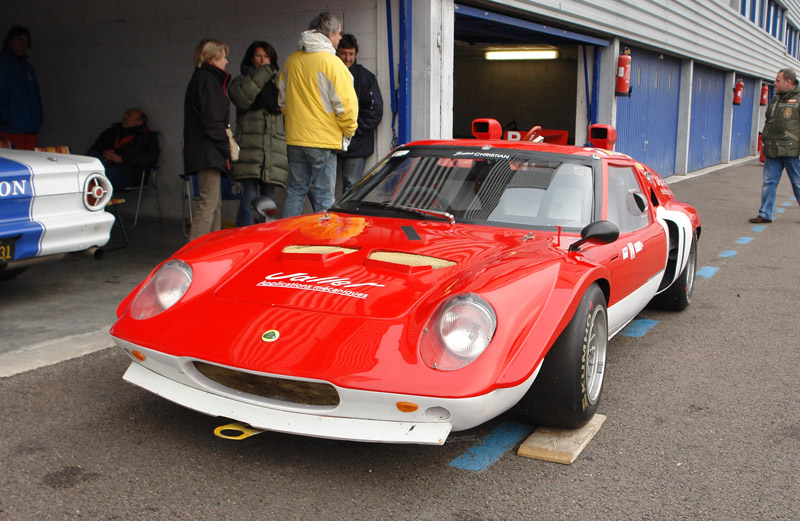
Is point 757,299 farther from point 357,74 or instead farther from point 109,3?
point 109,3

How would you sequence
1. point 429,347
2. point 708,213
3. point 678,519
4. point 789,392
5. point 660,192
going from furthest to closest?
point 708,213 < point 660,192 < point 789,392 < point 429,347 < point 678,519

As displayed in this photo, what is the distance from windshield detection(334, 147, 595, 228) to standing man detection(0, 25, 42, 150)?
5353 mm

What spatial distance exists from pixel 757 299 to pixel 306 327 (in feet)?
13.7

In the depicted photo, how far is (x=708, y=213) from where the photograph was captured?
11031mm

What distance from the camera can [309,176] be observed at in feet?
20.6

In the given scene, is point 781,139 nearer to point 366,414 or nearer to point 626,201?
point 626,201

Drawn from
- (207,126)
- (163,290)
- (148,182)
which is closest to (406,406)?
(163,290)

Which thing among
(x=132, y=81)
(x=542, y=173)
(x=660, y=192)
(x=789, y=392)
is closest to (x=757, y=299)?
(x=660, y=192)

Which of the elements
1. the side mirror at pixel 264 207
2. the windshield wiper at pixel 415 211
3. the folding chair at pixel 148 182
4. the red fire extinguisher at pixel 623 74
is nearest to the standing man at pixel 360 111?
the folding chair at pixel 148 182

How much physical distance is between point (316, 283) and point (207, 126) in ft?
11.1

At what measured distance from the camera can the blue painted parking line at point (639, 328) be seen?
4719 millimetres

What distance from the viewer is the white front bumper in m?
2.52

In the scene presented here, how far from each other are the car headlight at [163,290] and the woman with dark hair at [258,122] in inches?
138

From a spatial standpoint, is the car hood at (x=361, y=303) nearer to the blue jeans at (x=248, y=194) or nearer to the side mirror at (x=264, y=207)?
the side mirror at (x=264, y=207)
